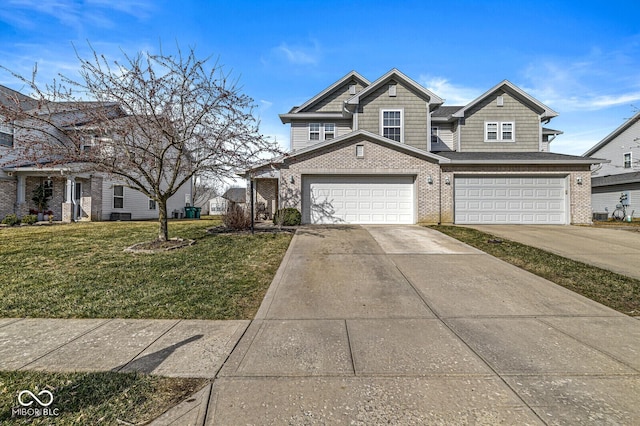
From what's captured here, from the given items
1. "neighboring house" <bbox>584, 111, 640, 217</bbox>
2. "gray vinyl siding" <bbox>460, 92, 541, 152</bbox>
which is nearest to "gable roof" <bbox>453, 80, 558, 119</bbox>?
"gray vinyl siding" <bbox>460, 92, 541, 152</bbox>

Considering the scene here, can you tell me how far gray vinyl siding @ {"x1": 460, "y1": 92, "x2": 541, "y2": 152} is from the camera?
56.2 ft

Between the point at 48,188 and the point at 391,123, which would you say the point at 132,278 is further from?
the point at 48,188

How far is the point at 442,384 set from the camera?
2844 mm

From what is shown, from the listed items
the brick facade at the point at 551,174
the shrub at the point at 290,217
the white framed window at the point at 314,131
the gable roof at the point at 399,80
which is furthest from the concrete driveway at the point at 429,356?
the white framed window at the point at 314,131

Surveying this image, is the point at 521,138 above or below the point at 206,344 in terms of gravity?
above

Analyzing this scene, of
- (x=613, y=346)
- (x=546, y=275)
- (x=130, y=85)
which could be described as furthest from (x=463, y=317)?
(x=130, y=85)

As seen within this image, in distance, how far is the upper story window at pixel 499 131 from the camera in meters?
17.2

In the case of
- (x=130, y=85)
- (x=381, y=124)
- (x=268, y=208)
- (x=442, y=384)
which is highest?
(x=381, y=124)

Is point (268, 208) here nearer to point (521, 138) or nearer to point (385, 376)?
point (521, 138)

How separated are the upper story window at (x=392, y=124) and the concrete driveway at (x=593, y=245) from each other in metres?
7.28

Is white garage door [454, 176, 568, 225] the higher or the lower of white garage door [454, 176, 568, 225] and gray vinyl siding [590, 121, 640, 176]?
the lower

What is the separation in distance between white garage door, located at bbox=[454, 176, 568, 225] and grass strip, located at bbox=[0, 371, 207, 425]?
1416 cm

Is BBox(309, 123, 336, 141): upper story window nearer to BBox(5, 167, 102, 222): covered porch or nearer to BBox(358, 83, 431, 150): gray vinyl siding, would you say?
BBox(358, 83, 431, 150): gray vinyl siding

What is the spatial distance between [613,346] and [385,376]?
2.81m
